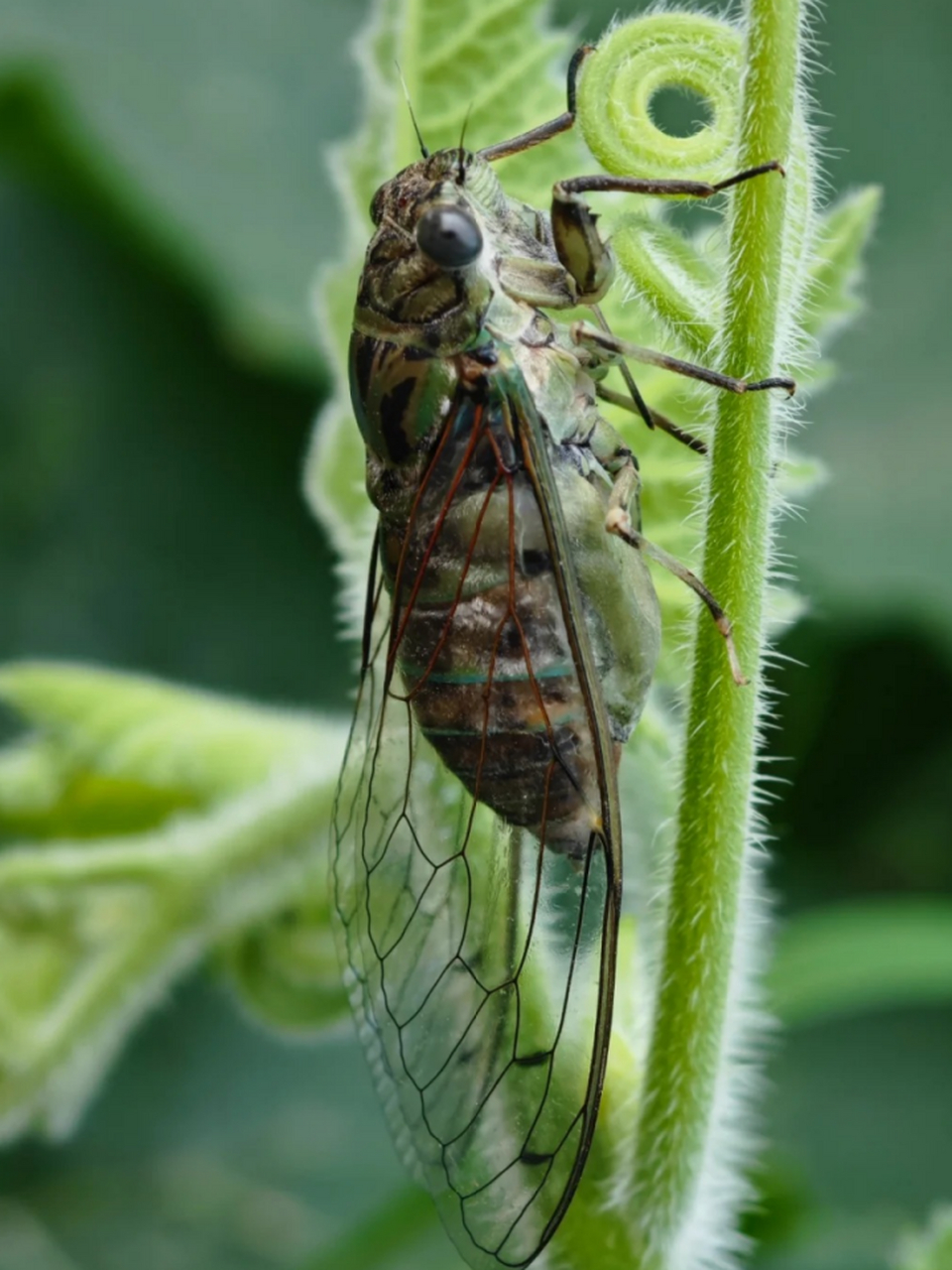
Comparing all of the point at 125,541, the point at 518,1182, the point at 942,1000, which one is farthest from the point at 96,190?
the point at 518,1182

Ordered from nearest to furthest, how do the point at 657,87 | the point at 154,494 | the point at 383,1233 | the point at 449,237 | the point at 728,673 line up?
the point at 728,673, the point at 657,87, the point at 449,237, the point at 383,1233, the point at 154,494

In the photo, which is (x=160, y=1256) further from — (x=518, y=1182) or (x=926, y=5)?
(x=926, y=5)

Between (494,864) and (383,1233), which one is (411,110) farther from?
(383,1233)

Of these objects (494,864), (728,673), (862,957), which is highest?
(728,673)

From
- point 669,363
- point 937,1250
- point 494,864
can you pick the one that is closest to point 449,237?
point 669,363

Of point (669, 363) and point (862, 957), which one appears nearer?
point (669, 363)

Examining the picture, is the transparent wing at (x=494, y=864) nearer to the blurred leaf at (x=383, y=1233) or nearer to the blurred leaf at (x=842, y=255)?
the blurred leaf at (x=842, y=255)
